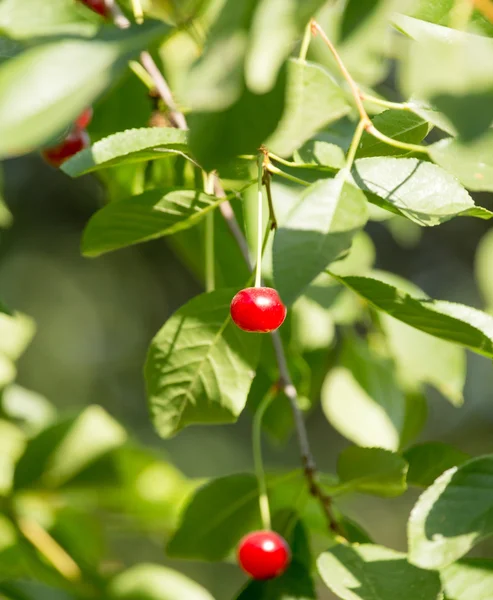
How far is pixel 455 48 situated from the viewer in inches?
20.5

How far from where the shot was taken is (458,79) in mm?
505

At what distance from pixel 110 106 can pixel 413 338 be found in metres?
0.64

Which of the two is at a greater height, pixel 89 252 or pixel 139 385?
pixel 89 252

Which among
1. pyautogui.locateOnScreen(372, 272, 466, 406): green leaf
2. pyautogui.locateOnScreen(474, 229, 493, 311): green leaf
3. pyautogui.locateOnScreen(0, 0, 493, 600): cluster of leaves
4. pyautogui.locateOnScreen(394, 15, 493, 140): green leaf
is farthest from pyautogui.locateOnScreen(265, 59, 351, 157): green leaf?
pyautogui.locateOnScreen(474, 229, 493, 311): green leaf

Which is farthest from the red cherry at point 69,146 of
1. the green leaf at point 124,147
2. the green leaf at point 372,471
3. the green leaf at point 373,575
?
the green leaf at point 373,575

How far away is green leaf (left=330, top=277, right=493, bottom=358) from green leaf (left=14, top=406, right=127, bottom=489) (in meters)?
0.75

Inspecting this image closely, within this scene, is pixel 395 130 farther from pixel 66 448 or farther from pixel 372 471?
pixel 66 448

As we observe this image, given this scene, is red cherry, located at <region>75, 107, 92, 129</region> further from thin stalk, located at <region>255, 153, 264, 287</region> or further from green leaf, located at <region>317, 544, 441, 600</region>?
green leaf, located at <region>317, 544, 441, 600</region>

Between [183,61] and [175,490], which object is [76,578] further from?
[183,61]

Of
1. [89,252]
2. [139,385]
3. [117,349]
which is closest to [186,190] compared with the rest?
[89,252]

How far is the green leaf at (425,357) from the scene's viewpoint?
136cm

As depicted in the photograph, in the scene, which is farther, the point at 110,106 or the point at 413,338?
→ the point at 413,338

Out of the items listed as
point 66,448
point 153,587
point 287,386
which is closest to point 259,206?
point 287,386

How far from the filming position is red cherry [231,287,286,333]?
Answer: 0.75 m
